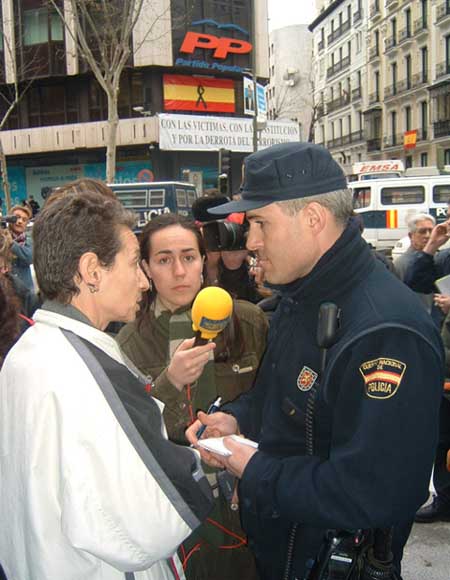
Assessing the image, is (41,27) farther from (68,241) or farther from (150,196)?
(68,241)

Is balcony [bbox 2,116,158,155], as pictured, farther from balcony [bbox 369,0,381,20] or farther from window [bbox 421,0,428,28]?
balcony [bbox 369,0,381,20]

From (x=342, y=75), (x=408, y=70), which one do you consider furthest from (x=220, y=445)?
(x=342, y=75)

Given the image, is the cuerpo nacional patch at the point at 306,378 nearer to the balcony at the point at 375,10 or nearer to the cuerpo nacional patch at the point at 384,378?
the cuerpo nacional patch at the point at 384,378

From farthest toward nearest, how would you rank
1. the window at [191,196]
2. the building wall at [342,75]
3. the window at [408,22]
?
1. the building wall at [342,75]
2. the window at [408,22]
3. the window at [191,196]

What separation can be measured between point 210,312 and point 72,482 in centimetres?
91

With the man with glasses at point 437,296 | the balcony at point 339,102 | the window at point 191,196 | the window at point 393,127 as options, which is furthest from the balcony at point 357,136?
the man with glasses at point 437,296

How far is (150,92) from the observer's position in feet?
76.5

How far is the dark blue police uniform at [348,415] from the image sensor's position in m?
1.40

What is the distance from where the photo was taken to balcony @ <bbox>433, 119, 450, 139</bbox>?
39.2 metres

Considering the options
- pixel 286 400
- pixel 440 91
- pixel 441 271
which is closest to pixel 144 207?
pixel 441 271

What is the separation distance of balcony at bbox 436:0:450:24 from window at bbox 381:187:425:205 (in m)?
27.5

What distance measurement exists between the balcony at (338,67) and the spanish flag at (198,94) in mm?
34925

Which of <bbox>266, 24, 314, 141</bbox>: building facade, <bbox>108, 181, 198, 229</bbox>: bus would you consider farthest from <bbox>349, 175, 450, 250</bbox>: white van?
<bbox>266, 24, 314, 141</bbox>: building facade

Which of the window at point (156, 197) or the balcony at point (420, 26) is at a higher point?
the balcony at point (420, 26)
